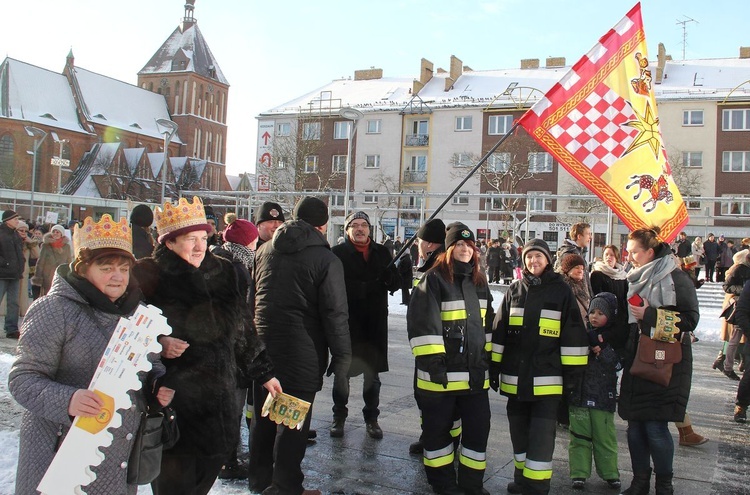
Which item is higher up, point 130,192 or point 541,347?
point 130,192

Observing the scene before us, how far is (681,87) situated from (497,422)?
44162 millimetres

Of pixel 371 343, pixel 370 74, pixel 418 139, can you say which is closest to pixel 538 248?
pixel 371 343

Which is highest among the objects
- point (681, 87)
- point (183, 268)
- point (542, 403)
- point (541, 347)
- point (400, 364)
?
point (681, 87)

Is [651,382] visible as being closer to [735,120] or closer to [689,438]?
[689,438]

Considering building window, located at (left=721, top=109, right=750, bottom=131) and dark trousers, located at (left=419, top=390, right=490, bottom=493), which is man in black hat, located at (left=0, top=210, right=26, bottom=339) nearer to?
dark trousers, located at (left=419, top=390, right=490, bottom=493)

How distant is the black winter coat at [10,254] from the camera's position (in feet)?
33.6

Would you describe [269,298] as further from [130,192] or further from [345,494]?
[130,192]

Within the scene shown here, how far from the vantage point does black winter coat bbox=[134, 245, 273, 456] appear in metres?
3.16

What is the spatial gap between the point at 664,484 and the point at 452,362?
1662 millimetres

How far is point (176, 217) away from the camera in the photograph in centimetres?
327

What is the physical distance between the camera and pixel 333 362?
4441mm

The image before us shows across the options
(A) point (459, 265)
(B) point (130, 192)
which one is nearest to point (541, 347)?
(A) point (459, 265)

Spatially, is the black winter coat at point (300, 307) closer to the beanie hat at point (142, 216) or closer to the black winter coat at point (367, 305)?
the black winter coat at point (367, 305)

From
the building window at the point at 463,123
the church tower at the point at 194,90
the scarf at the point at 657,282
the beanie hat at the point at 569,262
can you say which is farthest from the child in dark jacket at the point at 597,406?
the church tower at the point at 194,90
